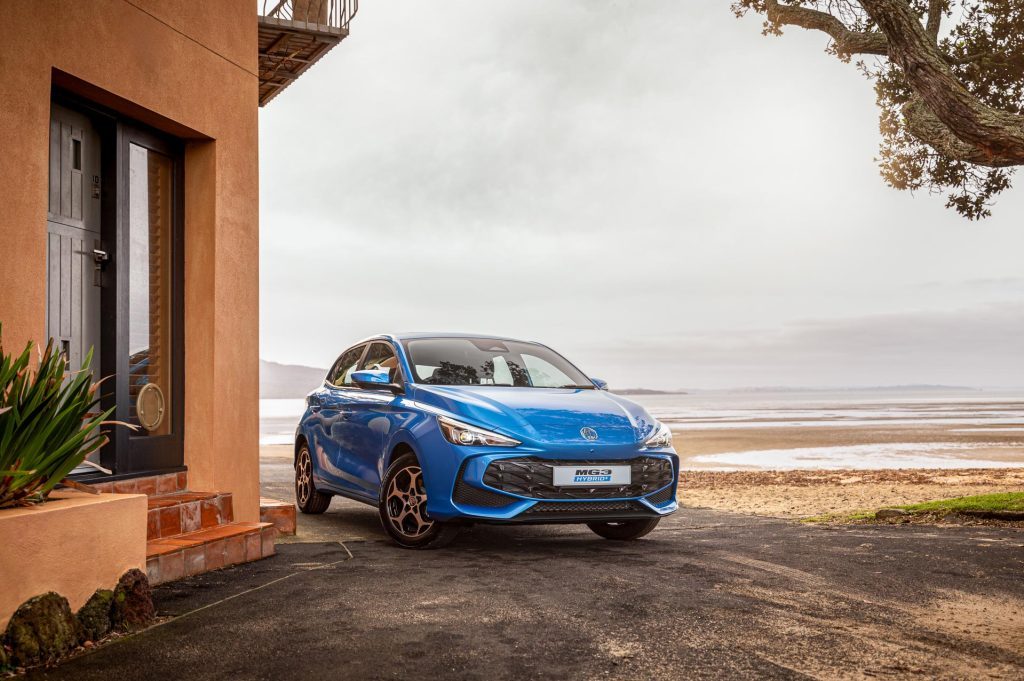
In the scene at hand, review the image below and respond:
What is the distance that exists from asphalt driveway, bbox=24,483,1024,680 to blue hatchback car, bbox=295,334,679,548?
13.0 inches

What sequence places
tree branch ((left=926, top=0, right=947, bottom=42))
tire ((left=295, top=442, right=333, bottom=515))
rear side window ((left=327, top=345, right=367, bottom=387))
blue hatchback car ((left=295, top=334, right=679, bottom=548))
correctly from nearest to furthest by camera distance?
blue hatchback car ((left=295, top=334, right=679, bottom=548)) < rear side window ((left=327, top=345, right=367, bottom=387)) < tire ((left=295, top=442, right=333, bottom=515)) < tree branch ((left=926, top=0, right=947, bottom=42))

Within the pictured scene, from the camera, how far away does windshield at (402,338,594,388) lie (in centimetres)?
750

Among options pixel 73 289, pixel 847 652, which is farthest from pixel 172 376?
pixel 847 652

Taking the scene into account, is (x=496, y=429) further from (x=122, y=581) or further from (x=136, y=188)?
(x=136, y=188)

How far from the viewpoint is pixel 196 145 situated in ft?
23.7

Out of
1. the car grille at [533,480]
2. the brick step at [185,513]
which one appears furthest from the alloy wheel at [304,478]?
the car grille at [533,480]

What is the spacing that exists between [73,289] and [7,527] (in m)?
2.86

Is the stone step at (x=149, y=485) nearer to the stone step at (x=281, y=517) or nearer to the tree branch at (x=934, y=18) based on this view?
the stone step at (x=281, y=517)

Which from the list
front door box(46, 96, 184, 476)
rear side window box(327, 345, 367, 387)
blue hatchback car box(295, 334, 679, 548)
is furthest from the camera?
rear side window box(327, 345, 367, 387)

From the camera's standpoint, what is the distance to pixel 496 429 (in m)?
6.29

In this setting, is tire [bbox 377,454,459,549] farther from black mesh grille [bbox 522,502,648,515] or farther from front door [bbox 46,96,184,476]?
front door [bbox 46,96,184,476]

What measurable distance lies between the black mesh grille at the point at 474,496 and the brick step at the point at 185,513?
1.76 metres

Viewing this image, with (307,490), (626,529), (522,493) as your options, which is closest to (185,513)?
(522,493)

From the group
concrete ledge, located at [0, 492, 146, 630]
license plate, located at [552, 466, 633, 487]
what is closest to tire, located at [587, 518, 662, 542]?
license plate, located at [552, 466, 633, 487]
